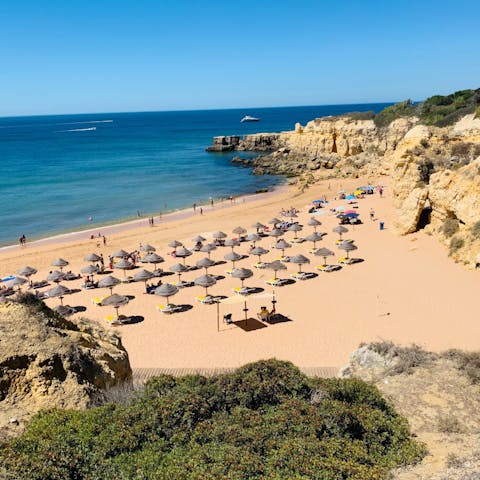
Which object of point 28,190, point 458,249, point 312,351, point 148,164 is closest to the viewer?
point 312,351

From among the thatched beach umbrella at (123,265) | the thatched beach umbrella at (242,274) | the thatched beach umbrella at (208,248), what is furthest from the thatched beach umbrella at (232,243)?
the thatched beach umbrella at (242,274)

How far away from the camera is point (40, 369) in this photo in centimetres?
772

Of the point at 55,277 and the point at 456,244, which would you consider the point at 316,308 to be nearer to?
the point at 456,244

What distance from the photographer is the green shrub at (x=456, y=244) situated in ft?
69.7

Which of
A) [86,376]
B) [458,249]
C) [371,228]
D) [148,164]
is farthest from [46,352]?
[148,164]

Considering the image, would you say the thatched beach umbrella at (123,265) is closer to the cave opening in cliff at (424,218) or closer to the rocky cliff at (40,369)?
the rocky cliff at (40,369)

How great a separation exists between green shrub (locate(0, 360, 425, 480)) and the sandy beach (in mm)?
6318

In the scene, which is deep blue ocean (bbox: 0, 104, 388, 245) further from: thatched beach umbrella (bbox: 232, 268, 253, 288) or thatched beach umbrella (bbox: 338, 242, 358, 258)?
thatched beach umbrella (bbox: 338, 242, 358, 258)

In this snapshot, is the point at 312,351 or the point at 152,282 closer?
the point at 312,351

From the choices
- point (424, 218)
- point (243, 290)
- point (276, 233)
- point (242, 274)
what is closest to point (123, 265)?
point (242, 274)

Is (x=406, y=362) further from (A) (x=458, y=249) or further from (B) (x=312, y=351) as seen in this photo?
(A) (x=458, y=249)

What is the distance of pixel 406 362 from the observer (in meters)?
10.5

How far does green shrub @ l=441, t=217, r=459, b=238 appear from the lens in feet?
74.3

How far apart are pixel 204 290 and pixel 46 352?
1360 centimetres
